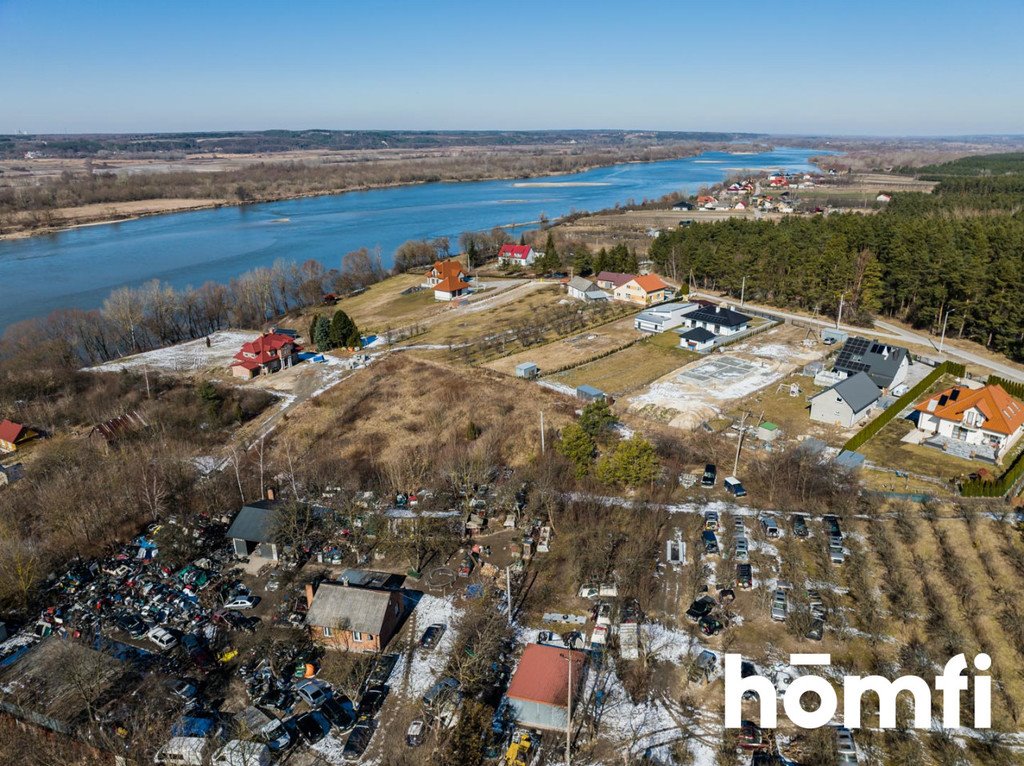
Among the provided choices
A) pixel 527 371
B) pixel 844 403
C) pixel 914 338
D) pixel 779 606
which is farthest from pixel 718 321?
pixel 779 606

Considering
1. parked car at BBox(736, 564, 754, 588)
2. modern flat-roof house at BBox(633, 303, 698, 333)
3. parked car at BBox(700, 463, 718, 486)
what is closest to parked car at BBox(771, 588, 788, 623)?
parked car at BBox(736, 564, 754, 588)

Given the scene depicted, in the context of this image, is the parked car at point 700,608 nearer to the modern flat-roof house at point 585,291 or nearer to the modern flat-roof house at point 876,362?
the modern flat-roof house at point 876,362

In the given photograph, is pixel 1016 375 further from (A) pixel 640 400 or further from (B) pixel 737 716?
(B) pixel 737 716

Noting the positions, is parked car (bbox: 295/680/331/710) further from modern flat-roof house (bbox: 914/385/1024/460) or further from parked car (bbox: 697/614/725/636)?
modern flat-roof house (bbox: 914/385/1024/460)

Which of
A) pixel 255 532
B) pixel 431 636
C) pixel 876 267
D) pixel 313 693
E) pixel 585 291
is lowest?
pixel 431 636

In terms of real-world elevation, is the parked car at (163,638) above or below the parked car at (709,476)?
below

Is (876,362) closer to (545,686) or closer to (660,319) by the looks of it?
(660,319)

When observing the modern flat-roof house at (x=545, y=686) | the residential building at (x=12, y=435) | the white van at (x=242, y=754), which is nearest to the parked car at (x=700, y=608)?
the modern flat-roof house at (x=545, y=686)
